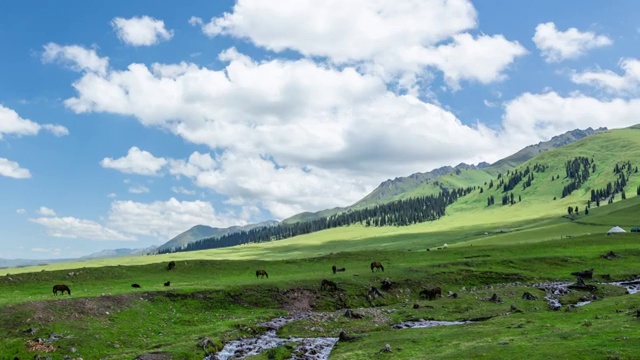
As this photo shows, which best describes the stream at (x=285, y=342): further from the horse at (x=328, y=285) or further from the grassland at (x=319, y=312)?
the horse at (x=328, y=285)

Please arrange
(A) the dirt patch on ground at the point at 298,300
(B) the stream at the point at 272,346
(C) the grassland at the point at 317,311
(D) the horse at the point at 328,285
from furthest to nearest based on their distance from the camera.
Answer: (D) the horse at the point at 328,285, (A) the dirt patch on ground at the point at 298,300, (B) the stream at the point at 272,346, (C) the grassland at the point at 317,311

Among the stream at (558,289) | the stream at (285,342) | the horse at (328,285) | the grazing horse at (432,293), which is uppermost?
the horse at (328,285)

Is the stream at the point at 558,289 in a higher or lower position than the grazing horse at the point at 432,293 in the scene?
lower

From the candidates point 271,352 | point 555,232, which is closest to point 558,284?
point 271,352

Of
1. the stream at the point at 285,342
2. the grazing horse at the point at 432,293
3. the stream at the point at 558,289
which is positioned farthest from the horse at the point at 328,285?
the stream at the point at 558,289

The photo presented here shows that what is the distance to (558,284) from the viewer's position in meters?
69.6

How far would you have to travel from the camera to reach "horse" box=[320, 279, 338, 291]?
2394 inches

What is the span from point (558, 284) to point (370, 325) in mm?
40079

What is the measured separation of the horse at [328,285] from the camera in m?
60.8

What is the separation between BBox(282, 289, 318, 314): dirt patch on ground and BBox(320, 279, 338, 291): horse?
187cm

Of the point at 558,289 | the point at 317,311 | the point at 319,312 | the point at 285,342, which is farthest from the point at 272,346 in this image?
the point at 558,289

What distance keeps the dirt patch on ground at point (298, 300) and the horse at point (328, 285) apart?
1.87 meters

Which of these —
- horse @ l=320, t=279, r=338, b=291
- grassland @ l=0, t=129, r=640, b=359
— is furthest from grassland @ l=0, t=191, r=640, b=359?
horse @ l=320, t=279, r=338, b=291

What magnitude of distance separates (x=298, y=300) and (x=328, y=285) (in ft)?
17.6
